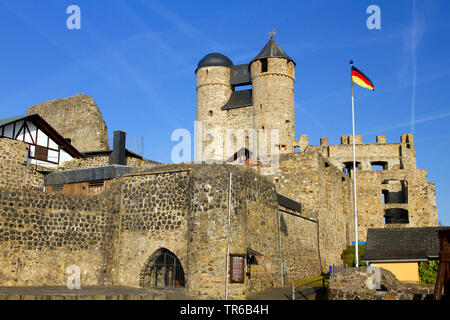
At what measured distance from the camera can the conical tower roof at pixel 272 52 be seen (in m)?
46.2

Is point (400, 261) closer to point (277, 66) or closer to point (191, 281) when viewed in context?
point (191, 281)

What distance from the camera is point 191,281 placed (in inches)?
764

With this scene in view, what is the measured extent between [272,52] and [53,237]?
30912 millimetres

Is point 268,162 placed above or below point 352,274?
above

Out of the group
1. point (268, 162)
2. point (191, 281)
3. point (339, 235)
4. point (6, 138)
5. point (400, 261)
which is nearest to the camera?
point (191, 281)

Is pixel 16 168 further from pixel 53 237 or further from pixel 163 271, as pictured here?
pixel 163 271

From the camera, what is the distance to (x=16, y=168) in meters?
28.0

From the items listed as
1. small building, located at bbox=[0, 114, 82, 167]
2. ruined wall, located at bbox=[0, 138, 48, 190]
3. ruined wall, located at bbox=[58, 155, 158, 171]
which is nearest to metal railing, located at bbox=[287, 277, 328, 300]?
ruined wall, located at bbox=[0, 138, 48, 190]

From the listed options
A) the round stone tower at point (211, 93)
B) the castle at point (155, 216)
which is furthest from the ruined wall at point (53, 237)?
the round stone tower at point (211, 93)

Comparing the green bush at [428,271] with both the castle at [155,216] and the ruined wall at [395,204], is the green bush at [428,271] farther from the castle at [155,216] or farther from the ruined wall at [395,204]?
the ruined wall at [395,204]

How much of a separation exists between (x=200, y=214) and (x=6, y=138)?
1384 cm

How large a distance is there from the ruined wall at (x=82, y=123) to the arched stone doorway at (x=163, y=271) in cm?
1853

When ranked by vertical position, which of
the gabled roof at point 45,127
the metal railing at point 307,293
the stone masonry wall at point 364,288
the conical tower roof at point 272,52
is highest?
the conical tower roof at point 272,52
